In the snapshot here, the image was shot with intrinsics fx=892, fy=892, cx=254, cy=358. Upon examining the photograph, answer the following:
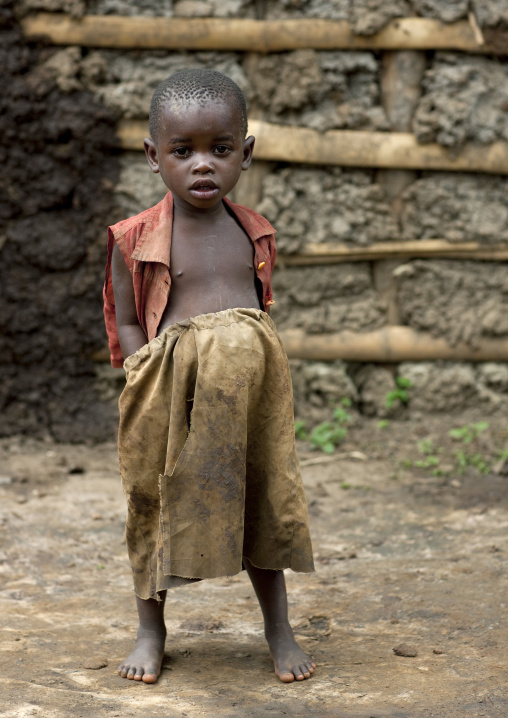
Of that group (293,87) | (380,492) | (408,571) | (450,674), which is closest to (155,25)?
(293,87)

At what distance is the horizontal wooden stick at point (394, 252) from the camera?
4.57m

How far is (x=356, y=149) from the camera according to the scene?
447 centimetres

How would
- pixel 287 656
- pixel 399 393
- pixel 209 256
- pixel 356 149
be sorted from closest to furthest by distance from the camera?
1. pixel 209 256
2. pixel 287 656
3. pixel 356 149
4. pixel 399 393

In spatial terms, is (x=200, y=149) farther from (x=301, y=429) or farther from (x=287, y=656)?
(x=301, y=429)

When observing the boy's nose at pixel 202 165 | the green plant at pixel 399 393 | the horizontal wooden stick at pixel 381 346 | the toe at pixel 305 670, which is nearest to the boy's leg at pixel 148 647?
the toe at pixel 305 670

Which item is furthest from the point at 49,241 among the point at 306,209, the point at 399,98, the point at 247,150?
the point at 247,150

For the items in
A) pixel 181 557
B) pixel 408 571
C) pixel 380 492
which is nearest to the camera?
pixel 181 557

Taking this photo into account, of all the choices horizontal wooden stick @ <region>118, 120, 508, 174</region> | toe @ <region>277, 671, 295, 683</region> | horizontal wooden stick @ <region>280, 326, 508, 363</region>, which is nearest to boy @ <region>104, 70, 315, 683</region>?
toe @ <region>277, 671, 295, 683</region>

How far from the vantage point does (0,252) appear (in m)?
4.55

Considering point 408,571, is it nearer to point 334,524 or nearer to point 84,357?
point 334,524

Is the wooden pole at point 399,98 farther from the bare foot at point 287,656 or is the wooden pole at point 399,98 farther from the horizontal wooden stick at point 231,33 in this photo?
the bare foot at point 287,656

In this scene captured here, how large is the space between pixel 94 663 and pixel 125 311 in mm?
991

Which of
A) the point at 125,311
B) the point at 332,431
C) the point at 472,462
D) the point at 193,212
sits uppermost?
the point at 193,212

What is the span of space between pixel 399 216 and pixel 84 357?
1.80 metres
